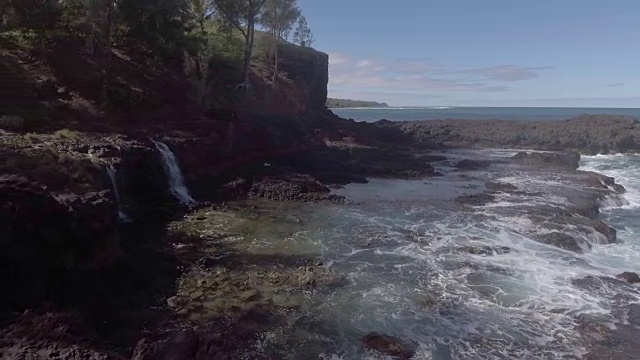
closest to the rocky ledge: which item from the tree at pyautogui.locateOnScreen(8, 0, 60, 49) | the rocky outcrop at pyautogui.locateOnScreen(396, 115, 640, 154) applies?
the rocky outcrop at pyautogui.locateOnScreen(396, 115, 640, 154)

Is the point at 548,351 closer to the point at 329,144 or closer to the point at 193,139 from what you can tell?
the point at 193,139

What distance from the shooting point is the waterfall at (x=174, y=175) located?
86.6 feet

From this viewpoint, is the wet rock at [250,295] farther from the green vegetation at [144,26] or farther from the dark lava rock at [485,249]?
the green vegetation at [144,26]

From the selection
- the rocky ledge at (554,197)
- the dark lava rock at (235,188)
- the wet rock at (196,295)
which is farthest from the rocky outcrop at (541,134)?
the wet rock at (196,295)

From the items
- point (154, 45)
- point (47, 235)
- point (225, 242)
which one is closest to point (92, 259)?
point (47, 235)

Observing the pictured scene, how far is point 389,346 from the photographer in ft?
40.6

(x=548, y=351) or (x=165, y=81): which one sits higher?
(x=165, y=81)

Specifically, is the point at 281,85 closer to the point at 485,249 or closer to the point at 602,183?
the point at 602,183

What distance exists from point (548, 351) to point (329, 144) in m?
36.0

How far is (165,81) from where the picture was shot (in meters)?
36.5

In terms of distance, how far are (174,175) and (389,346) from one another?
18778mm

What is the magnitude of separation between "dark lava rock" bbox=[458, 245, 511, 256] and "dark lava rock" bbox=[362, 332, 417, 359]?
8316mm

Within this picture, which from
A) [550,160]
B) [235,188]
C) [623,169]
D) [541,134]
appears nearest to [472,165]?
[550,160]

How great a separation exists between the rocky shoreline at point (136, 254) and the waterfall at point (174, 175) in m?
0.60
